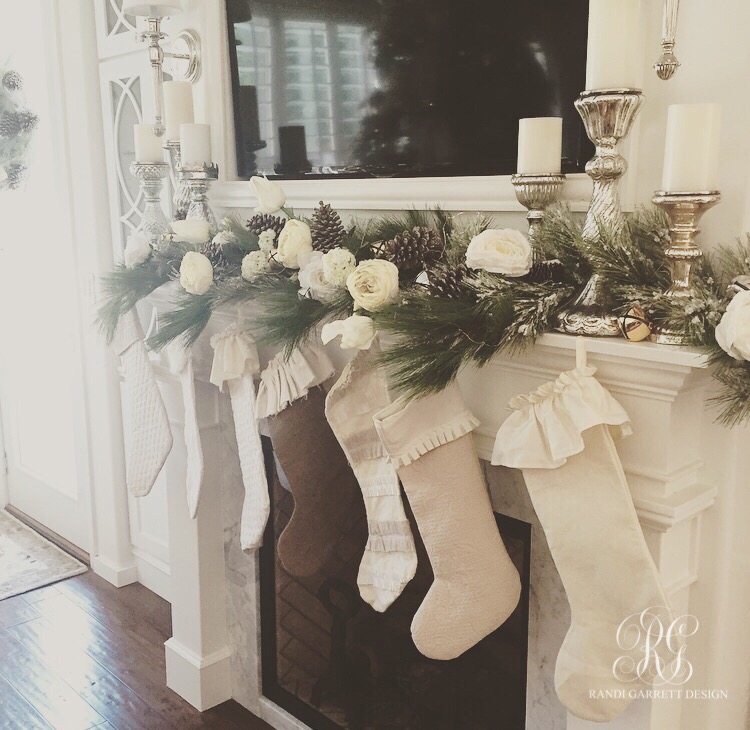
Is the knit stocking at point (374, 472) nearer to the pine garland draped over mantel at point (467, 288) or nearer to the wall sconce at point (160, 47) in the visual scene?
the pine garland draped over mantel at point (467, 288)

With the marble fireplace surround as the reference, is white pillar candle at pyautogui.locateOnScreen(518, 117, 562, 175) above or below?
above

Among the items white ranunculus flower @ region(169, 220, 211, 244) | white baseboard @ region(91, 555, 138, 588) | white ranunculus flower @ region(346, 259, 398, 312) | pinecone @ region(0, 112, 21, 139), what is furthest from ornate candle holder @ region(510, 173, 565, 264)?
pinecone @ region(0, 112, 21, 139)

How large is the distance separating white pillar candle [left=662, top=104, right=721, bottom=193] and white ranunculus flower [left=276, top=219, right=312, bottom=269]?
0.66m

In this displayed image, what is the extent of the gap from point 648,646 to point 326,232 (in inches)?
34.4

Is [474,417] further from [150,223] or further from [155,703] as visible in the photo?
[155,703]

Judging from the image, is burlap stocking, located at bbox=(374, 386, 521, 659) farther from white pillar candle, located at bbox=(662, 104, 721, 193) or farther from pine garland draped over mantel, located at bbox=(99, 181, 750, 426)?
white pillar candle, located at bbox=(662, 104, 721, 193)

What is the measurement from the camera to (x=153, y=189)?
6.79 ft

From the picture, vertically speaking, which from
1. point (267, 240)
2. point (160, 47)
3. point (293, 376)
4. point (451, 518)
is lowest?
point (451, 518)

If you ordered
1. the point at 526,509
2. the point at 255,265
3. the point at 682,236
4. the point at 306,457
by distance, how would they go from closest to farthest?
the point at 682,236, the point at 526,509, the point at 255,265, the point at 306,457

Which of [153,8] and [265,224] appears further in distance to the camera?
[153,8]

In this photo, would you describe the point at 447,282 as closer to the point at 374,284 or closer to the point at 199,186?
the point at 374,284

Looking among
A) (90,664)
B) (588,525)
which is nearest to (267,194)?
(588,525)

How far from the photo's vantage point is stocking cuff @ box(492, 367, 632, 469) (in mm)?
1107

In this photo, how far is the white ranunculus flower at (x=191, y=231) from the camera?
1.75 meters
